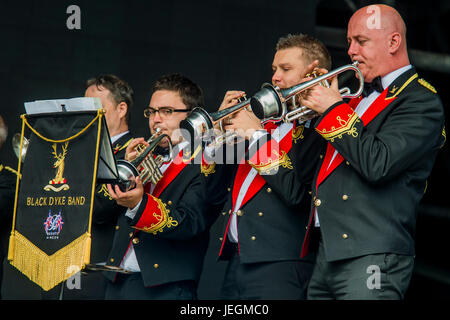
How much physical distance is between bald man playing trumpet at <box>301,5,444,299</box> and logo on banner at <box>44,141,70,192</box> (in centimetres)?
127

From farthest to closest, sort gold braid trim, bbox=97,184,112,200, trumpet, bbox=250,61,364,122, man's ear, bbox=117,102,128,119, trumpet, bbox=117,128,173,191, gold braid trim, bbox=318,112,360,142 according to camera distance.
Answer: man's ear, bbox=117,102,128,119
gold braid trim, bbox=97,184,112,200
trumpet, bbox=117,128,173,191
trumpet, bbox=250,61,364,122
gold braid trim, bbox=318,112,360,142

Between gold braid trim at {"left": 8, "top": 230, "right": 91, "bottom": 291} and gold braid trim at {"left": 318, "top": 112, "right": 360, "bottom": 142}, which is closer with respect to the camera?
gold braid trim at {"left": 318, "top": 112, "right": 360, "bottom": 142}

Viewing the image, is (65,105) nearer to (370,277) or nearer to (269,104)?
(269,104)

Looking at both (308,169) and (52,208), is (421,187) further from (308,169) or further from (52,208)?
(52,208)

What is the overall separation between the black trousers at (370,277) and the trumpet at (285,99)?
763 millimetres

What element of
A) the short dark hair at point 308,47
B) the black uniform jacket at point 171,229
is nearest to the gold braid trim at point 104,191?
the black uniform jacket at point 171,229

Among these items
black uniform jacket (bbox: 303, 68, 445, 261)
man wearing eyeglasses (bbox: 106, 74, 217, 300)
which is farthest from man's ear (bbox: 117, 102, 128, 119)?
black uniform jacket (bbox: 303, 68, 445, 261)

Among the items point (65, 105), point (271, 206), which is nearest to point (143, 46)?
point (65, 105)

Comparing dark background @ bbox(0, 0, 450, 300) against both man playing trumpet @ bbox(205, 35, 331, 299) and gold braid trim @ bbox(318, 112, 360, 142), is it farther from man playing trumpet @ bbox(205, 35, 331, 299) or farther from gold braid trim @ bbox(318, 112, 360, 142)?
gold braid trim @ bbox(318, 112, 360, 142)

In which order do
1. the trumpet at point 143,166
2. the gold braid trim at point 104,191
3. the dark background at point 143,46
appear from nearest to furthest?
the trumpet at point 143,166 < the gold braid trim at point 104,191 < the dark background at point 143,46

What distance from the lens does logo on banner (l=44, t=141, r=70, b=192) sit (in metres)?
3.39

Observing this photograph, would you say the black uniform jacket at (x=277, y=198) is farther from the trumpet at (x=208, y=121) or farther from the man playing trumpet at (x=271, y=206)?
the trumpet at (x=208, y=121)

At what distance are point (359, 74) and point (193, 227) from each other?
4.22 ft

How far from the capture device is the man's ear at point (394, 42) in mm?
3180
